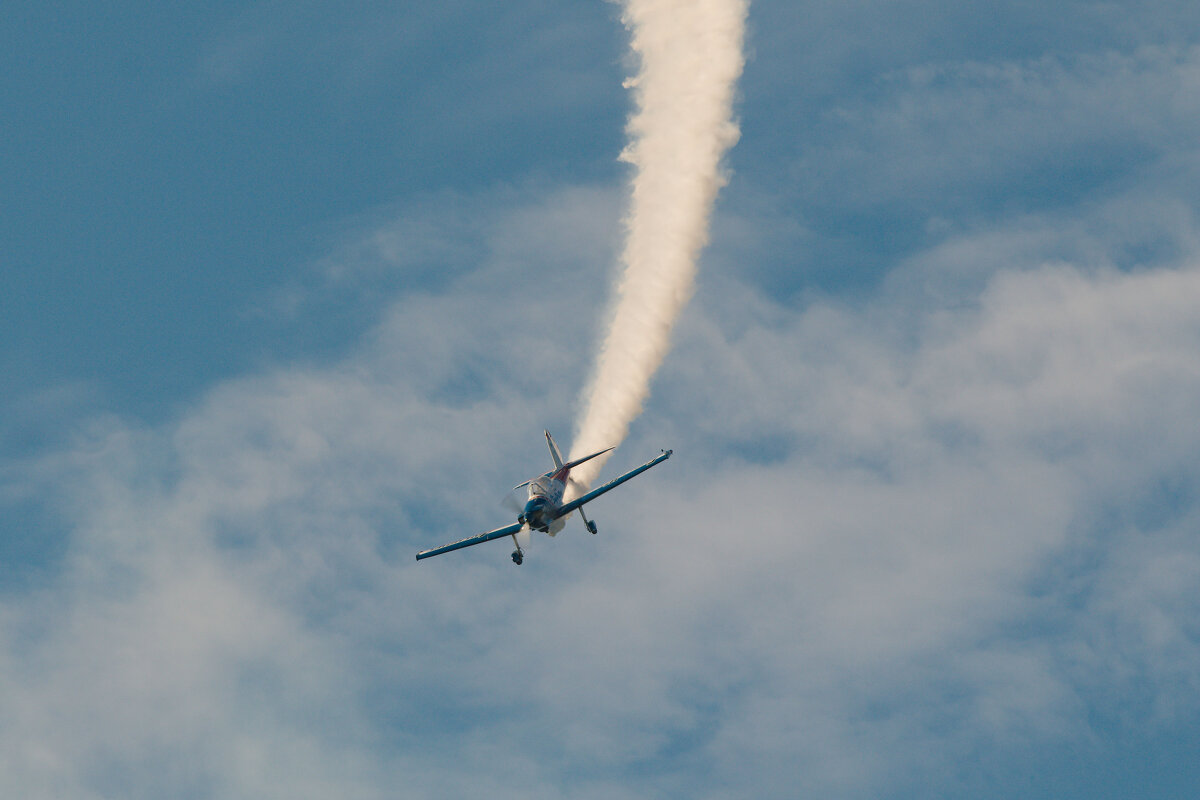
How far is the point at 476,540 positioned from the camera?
88.1 m

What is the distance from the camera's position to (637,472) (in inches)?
3514

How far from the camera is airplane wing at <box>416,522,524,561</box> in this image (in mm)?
87625

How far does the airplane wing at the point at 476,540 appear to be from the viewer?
8762cm

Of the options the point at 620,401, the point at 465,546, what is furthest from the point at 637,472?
the point at 465,546

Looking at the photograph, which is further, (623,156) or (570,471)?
(570,471)

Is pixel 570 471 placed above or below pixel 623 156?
below

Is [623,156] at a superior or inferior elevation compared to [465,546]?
superior

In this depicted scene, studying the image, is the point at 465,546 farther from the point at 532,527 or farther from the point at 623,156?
the point at 623,156

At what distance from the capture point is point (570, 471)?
93.8m

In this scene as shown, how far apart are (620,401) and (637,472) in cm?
525

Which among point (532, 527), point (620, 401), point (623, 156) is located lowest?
point (532, 527)

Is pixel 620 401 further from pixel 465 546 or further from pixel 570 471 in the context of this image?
pixel 465 546

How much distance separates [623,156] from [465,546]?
29919mm

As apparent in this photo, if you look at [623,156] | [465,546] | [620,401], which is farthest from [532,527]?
[623,156]
